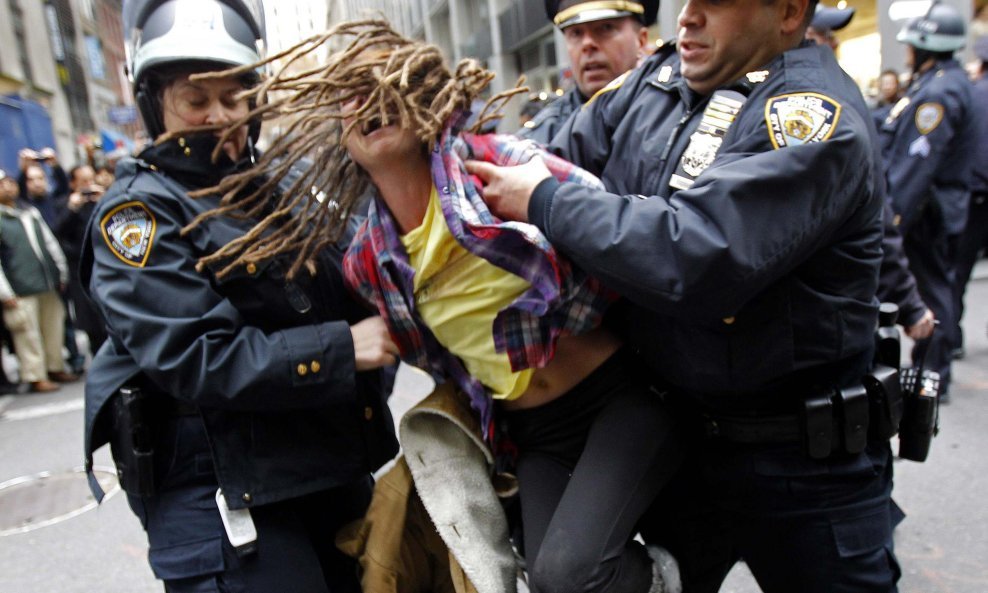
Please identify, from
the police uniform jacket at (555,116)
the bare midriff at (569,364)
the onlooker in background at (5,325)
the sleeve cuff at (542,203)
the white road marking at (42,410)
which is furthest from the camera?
the onlooker in background at (5,325)

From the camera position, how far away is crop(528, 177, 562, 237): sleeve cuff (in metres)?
1.48

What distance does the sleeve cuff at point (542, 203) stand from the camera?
1484 mm

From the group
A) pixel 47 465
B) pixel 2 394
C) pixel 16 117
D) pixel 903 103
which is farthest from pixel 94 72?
pixel 903 103

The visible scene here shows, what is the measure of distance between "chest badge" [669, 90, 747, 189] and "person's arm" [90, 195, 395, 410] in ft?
2.52

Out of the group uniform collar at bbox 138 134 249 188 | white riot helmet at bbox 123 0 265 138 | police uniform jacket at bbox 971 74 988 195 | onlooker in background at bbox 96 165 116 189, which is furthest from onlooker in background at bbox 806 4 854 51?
onlooker in background at bbox 96 165 116 189

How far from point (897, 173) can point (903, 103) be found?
1.42 ft

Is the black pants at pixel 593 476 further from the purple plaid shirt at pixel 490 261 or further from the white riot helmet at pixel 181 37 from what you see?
the white riot helmet at pixel 181 37

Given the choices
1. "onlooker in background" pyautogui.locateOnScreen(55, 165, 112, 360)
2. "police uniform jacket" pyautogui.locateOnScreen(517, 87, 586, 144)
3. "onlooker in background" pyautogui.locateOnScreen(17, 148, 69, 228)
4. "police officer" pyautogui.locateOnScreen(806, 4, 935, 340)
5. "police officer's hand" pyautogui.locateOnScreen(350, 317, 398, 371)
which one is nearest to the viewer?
"police officer's hand" pyautogui.locateOnScreen(350, 317, 398, 371)

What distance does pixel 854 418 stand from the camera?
5.33 ft

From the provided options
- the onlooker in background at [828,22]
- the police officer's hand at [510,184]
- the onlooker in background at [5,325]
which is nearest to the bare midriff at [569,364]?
the police officer's hand at [510,184]

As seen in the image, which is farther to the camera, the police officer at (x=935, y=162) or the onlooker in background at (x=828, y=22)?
the police officer at (x=935, y=162)

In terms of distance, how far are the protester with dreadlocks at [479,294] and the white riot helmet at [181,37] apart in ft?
0.57

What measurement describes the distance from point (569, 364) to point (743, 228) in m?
0.61

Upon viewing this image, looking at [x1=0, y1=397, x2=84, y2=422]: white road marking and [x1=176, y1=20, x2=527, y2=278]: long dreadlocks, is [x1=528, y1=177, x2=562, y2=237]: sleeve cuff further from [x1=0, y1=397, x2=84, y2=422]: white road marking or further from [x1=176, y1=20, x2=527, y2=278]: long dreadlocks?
[x1=0, y1=397, x2=84, y2=422]: white road marking
